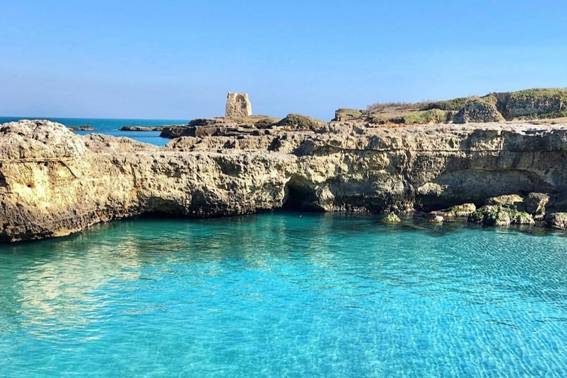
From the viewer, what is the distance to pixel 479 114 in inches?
1796

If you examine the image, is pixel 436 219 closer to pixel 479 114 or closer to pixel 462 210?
pixel 462 210

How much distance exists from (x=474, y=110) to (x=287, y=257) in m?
32.0

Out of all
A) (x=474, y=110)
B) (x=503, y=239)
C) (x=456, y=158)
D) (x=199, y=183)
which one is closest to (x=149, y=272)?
(x=199, y=183)

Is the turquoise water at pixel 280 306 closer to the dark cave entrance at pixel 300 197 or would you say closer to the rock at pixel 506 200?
the rock at pixel 506 200

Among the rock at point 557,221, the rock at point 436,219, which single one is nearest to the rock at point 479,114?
the rock at point 557,221

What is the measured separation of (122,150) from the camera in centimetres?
2692

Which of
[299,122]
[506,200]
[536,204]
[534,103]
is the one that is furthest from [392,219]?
[534,103]

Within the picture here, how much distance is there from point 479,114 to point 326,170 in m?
22.4

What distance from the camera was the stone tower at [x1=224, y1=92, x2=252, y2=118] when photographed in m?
71.4

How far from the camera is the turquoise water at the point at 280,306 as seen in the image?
1190 centimetres

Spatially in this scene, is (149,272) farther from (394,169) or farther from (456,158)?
(456,158)

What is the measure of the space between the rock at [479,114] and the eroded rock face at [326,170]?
13107 mm

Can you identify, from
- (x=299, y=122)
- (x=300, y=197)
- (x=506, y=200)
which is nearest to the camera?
(x=506, y=200)

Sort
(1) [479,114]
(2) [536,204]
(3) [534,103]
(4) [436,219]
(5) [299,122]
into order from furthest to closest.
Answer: (3) [534,103] < (1) [479,114] < (5) [299,122] < (2) [536,204] < (4) [436,219]
